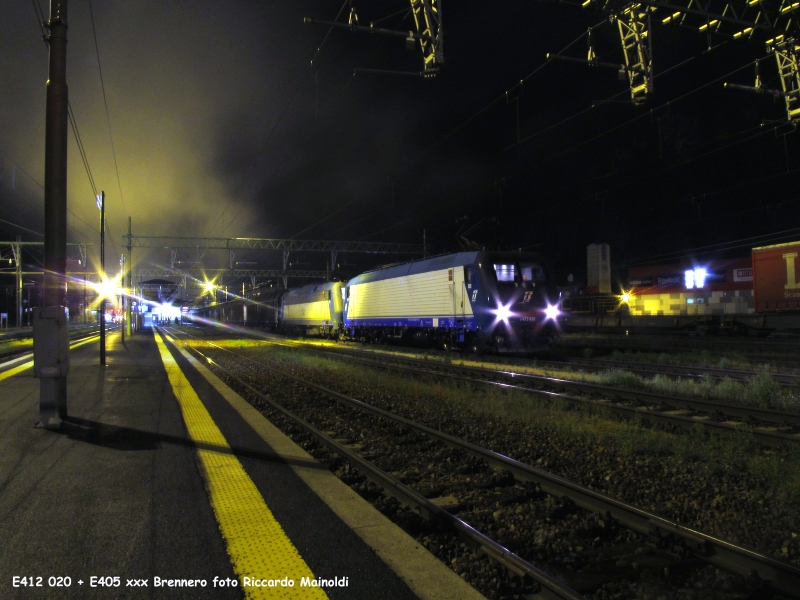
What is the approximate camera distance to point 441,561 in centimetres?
383

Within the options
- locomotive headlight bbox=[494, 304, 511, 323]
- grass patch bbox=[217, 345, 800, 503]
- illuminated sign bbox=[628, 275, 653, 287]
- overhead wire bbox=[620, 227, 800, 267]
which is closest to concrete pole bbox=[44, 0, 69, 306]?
grass patch bbox=[217, 345, 800, 503]

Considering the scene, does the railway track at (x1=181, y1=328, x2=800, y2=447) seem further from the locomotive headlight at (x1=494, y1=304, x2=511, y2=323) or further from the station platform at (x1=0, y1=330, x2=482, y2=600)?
the station platform at (x1=0, y1=330, x2=482, y2=600)

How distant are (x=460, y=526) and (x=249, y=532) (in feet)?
5.18

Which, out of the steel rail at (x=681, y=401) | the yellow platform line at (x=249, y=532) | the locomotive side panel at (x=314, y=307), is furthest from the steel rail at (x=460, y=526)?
the locomotive side panel at (x=314, y=307)

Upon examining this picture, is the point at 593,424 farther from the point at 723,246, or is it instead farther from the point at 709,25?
the point at 723,246

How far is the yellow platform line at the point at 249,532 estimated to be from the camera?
11.3ft

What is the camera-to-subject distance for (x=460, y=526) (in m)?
4.26

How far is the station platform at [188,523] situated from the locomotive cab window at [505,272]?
11763 mm

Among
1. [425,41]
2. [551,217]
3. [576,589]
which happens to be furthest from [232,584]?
[551,217]

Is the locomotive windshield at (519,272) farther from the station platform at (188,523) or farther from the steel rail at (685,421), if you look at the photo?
the station platform at (188,523)

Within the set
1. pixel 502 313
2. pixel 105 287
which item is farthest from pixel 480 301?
pixel 105 287

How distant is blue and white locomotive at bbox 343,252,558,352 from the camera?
18.0 meters

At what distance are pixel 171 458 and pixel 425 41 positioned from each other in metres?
7.75

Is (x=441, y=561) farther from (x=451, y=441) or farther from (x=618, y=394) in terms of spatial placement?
(x=618, y=394)
